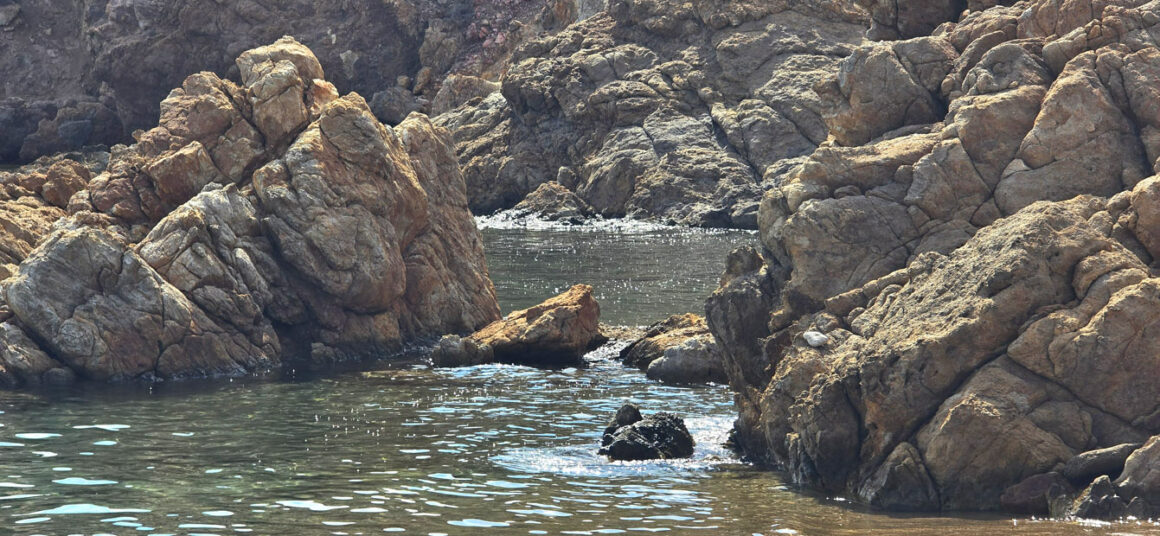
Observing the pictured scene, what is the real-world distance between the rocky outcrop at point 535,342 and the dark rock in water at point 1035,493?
19288mm

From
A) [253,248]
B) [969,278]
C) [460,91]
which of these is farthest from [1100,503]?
[460,91]

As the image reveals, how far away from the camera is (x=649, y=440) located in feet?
86.6

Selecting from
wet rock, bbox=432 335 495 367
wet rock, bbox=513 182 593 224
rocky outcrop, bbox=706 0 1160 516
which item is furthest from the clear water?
wet rock, bbox=513 182 593 224

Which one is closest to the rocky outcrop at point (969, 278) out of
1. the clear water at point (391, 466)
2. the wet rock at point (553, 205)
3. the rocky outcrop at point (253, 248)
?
the clear water at point (391, 466)

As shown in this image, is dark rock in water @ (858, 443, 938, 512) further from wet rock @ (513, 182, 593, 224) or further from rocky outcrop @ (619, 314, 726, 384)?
wet rock @ (513, 182, 593, 224)

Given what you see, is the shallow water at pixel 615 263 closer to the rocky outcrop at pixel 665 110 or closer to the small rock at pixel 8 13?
the rocky outcrop at pixel 665 110

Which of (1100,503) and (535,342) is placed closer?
(1100,503)

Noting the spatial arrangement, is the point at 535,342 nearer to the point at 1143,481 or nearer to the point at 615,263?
the point at 1143,481

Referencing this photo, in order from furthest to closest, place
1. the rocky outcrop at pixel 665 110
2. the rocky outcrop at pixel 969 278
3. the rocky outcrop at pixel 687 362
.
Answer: the rocky outcrop at pixel 665 110
the rocky outcrop at pixel 687 362
the rocky outcrop at pixel 969 278

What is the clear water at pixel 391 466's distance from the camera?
20766 millimetres

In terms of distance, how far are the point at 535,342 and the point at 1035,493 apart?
19840mm

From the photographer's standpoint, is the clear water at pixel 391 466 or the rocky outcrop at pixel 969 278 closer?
the rocky outcrop at pixel 969 278

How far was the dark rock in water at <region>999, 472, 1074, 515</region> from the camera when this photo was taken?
20.2m

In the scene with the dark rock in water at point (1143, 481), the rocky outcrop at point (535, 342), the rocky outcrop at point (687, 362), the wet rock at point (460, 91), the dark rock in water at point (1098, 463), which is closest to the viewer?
the dark rock in water at point (1143, 481)
